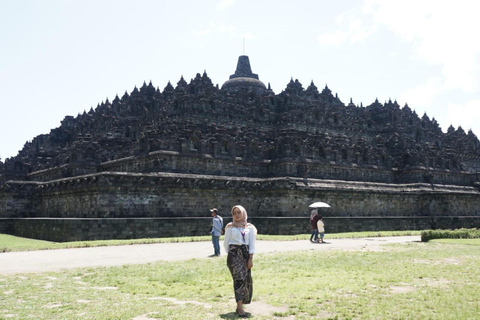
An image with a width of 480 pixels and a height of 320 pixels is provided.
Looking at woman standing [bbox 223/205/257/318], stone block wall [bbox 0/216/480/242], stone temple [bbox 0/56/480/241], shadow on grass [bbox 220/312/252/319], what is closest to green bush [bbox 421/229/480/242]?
stone block wall [bbox 0/216/480/242]

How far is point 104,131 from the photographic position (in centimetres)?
5238

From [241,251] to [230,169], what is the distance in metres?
29.9

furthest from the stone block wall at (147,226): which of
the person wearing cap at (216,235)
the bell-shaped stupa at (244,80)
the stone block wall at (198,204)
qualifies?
the bell-shaped stupa at (244,80)

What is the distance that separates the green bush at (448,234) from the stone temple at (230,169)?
9.43 m

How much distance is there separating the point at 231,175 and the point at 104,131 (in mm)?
20061

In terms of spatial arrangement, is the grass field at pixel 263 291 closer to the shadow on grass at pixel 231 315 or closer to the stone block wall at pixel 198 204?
the shadow on grass at pixel 231 315

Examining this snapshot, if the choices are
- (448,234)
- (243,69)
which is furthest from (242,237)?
(243,69)

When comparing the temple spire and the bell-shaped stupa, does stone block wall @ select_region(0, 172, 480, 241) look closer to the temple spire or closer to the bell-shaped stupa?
the bell-shaped stupa

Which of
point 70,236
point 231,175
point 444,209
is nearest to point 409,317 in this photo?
point 70,236

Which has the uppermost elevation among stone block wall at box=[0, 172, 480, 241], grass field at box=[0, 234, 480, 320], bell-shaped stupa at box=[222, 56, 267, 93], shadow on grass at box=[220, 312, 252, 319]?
bell-shaped stupa at box=[222, 56, 267, 93]

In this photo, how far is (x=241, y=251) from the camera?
385 inches

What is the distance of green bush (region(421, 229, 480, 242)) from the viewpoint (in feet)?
94.8

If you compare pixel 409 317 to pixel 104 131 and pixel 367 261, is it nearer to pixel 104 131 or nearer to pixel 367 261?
pixel 367 261

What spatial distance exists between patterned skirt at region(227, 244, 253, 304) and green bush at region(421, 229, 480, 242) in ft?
73.6
